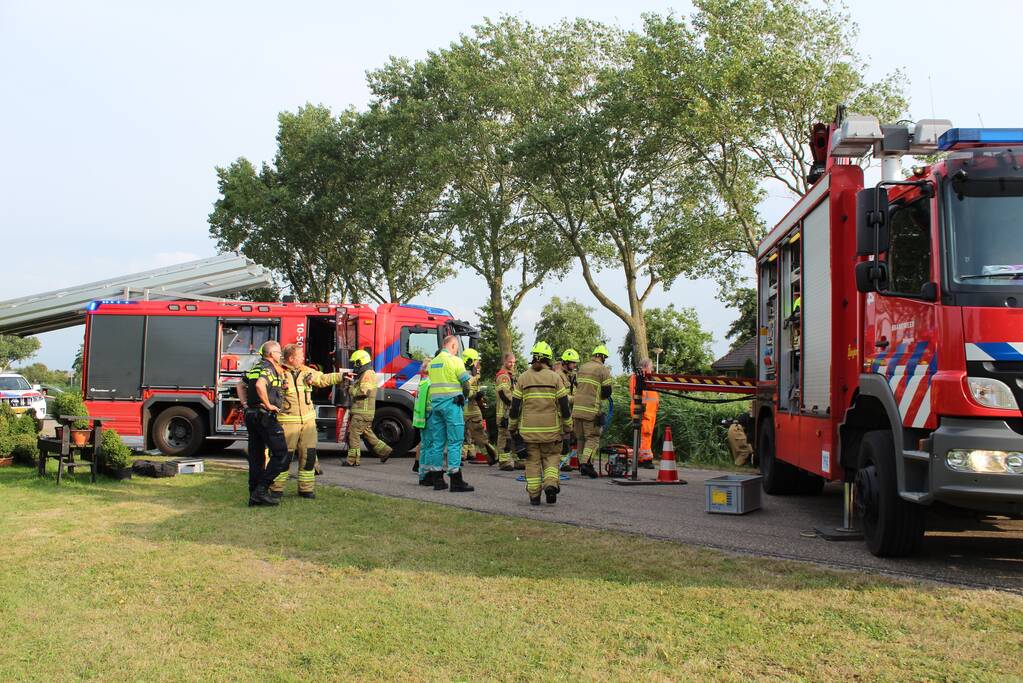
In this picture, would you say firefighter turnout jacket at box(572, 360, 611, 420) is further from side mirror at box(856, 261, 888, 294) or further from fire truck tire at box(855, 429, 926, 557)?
side mirror at box(856, 261, 888, 294)

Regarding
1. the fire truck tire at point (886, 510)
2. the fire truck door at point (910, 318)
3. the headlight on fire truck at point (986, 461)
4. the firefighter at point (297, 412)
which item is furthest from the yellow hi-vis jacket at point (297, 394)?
the headlight on fire truck at point (986, 461)

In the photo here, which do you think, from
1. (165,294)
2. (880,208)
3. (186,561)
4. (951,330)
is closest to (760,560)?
(951,330)

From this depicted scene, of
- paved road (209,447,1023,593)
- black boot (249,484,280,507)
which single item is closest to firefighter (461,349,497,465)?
paved road (209,447,1023,593)

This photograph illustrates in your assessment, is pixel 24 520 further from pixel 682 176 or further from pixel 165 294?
pixel 682 176

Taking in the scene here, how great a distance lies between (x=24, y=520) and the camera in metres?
8.43

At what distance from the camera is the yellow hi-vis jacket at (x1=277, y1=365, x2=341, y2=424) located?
950cm

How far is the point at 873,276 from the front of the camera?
6113 mm

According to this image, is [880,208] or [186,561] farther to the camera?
[186,561]

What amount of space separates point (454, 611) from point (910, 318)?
11.9 ft

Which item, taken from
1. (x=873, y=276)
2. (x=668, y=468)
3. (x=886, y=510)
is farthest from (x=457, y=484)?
(x=873, y=276)

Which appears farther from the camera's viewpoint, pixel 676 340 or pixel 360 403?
pixel 676 340

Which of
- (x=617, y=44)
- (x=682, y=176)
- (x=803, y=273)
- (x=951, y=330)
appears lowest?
(x=951, y=330)

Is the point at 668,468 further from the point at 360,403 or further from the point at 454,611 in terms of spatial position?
the point at 454,611

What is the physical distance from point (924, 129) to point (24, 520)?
8.57 meters
